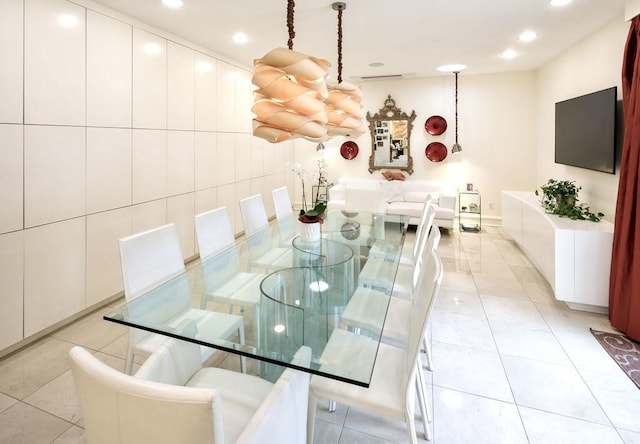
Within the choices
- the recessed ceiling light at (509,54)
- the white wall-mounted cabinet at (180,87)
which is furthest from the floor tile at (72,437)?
the recessed ceiling light at (509,54)

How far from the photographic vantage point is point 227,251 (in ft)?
8.46

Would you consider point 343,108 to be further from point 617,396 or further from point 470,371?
point 617,396

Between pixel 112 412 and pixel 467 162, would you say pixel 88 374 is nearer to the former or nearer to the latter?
pixel 112 412

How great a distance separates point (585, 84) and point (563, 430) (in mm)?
3630

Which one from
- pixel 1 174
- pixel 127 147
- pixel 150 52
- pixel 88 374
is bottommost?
pixel 88 374

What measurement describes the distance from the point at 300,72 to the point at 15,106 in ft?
6.69

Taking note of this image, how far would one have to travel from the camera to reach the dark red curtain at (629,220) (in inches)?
96.5

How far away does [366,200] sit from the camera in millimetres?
4496

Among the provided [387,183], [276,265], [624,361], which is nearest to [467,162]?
[387,183]

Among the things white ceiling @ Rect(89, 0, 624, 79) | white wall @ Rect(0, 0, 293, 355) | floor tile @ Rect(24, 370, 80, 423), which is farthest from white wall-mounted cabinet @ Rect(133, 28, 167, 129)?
floor tile @ Rect(24, 370, 80, 423)

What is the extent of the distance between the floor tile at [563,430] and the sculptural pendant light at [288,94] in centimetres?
189

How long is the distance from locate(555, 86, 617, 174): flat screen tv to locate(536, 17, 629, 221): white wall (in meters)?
0.11

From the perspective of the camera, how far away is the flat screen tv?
9.96 feet

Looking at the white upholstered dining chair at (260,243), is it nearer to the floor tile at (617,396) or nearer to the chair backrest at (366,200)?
the chair backrest at (366,200)
